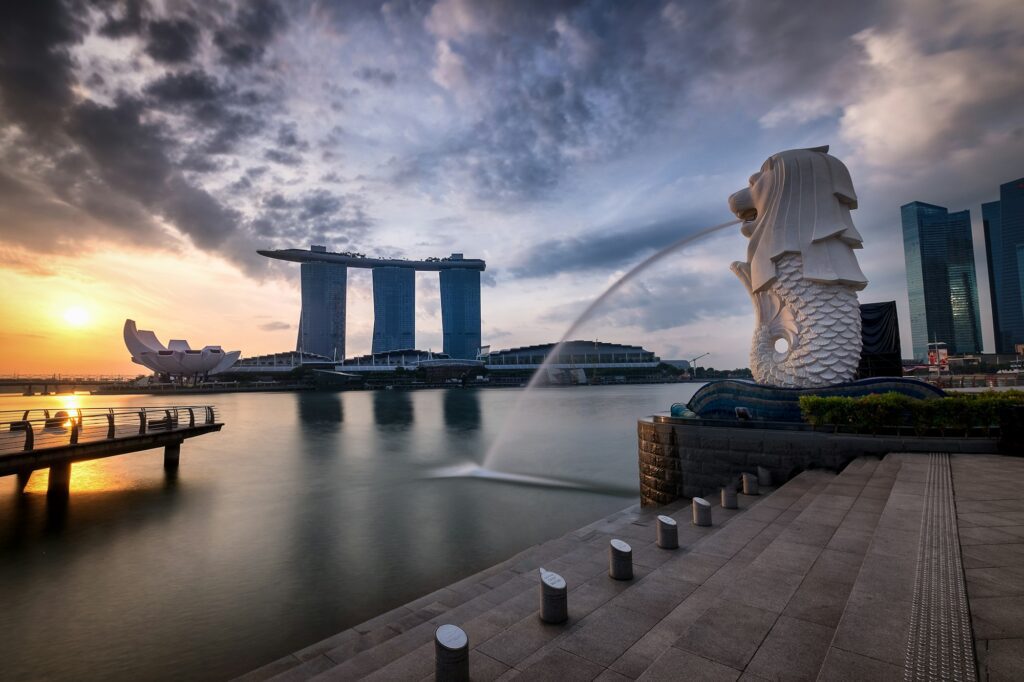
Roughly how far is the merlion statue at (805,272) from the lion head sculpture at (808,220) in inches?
1.3

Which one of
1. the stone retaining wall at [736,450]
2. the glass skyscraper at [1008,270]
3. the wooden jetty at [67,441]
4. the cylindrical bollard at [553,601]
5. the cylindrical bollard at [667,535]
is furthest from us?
the glass skyscraper at [1008,270]

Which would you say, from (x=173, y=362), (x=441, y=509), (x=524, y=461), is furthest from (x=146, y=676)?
(x=173, y=362)

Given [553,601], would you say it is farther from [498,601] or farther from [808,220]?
[808,220]

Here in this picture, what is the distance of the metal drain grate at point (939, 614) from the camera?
333cm

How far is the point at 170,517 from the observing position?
52.1 feet

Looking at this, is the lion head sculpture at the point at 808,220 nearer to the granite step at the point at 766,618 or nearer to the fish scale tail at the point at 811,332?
the fish scale tail at the point at 811,332

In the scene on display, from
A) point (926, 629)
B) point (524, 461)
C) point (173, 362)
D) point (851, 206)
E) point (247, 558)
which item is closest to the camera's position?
point (926, 629)

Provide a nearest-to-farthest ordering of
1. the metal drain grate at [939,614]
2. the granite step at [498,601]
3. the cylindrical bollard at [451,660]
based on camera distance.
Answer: the metal drain grate at [939,614] → the cylindrical bollard at [451,660] → the granite step at [498,601]

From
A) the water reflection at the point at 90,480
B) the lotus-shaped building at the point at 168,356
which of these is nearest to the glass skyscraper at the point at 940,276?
the water reflection at the point at 90,480

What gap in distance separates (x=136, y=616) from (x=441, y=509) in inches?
340

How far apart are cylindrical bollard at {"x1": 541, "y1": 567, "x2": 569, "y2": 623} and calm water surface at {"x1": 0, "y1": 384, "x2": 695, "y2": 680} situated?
16.9 feet

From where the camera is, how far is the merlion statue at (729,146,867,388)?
54.9ft

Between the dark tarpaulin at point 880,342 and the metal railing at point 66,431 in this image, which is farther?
the dark tarpaulin at point 880,342

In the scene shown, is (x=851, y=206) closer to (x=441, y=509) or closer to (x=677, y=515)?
(x=677, y=515)
